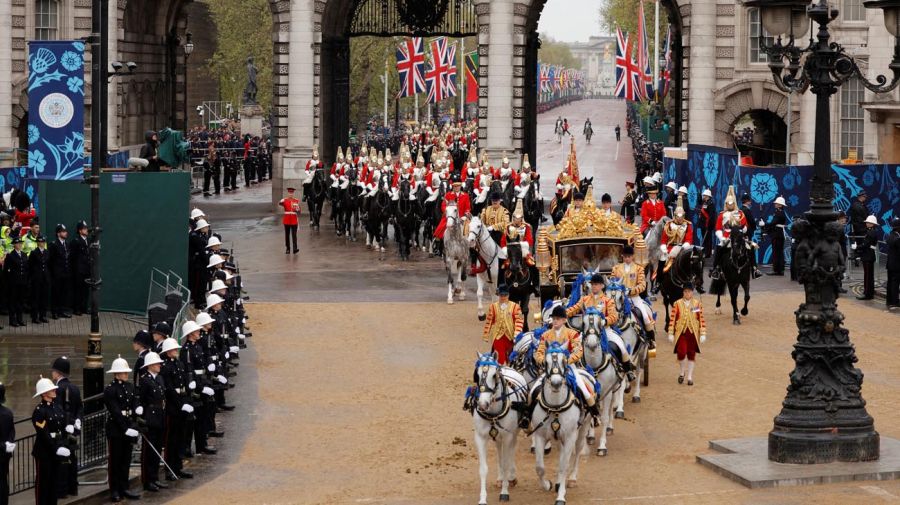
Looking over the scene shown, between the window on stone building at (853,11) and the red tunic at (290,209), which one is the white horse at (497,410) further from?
the window on stone building at (853,11)

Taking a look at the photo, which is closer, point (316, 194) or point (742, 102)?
point (316, 194)

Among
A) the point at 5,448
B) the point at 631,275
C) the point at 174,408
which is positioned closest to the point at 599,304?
the point at 631,275

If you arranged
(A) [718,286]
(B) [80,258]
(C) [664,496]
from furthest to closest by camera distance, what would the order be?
(B) [80,258] < (A) [718,286] < (C) [664,496]

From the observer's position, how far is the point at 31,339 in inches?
1199

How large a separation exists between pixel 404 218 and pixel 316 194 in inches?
289

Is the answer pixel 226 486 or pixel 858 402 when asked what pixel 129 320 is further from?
pixel 858 402

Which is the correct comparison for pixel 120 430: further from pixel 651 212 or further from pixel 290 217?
pixel 290 217

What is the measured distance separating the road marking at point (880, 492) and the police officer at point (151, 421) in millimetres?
8306

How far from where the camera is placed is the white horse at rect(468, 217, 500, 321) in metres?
32.2

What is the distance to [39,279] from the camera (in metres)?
32.1

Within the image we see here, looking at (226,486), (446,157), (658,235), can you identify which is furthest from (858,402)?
(446,157)

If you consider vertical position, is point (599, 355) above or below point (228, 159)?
below

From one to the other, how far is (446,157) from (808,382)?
27898mm

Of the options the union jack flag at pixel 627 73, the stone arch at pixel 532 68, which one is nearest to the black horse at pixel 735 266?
the stone arch at pixel 532 68
